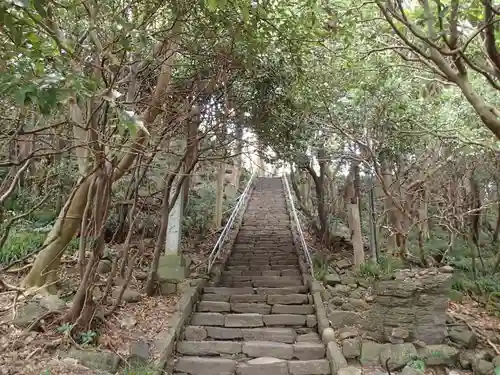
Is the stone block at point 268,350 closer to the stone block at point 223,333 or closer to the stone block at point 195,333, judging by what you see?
the stone block at point 223,333

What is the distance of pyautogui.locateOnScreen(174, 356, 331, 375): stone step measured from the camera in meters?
4.95

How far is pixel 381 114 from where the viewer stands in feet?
21.9

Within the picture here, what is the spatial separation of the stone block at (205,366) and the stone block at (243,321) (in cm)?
92

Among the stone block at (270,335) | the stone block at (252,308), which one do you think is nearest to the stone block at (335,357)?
the stone block at (270,335)

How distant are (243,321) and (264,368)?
117 centimetres

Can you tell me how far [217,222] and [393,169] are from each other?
18.6ft

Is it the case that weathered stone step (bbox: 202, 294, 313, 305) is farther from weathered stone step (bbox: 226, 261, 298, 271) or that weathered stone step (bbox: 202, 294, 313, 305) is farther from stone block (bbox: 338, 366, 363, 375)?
stone block (bbox: 338, 366, 363, 375)

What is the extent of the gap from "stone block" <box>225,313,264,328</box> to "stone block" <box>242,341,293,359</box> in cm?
60

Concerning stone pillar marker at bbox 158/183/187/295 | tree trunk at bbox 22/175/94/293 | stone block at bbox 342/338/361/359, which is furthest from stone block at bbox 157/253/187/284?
stone block at bbox 342/338/361/359

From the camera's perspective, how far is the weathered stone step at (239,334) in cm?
572

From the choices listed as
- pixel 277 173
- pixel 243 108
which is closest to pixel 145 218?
pixel 243 108

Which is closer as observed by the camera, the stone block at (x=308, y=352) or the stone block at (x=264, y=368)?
the stone block at (x=264, y=368)

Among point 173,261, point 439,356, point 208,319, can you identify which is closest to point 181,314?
point 208,319

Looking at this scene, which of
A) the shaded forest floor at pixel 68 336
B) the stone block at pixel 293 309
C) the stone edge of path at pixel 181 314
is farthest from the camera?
the stone block at pixel 293 309
